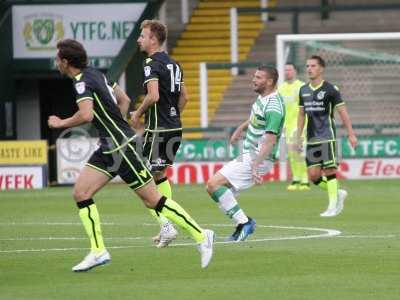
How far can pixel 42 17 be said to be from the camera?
35.4 m

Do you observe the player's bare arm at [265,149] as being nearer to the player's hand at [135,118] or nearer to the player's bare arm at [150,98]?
the player's bare arm at [150,98]

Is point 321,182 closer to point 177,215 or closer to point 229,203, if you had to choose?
point 229,203

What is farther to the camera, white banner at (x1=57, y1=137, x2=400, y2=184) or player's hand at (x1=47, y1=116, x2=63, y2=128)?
white banner at (x1=57, y1=137, x2=400, y2=184)

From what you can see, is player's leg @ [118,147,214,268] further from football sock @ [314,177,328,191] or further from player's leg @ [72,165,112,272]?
football sock @ [314,177,328,191]

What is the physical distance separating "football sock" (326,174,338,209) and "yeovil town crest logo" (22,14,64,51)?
1680cm

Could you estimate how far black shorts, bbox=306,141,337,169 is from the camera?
65.0 ft

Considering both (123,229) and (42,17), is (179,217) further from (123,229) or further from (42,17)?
(42,17)

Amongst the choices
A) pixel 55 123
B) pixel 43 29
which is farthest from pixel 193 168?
pixel 55 123

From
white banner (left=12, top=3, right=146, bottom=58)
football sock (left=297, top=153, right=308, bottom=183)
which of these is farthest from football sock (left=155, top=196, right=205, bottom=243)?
white banner (left=12, top=3, right=146, bottom=58)

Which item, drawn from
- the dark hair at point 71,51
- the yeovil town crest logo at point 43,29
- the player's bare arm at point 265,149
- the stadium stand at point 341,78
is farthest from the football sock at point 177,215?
the yeovil town crest logo at point 43,29

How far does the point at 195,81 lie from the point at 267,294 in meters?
24.7

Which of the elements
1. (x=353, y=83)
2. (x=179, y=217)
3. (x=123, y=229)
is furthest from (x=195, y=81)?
(x=179, y=217)

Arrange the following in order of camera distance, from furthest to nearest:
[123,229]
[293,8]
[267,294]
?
[293,8]
[123,229]
[267,294]

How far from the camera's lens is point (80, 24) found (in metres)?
35.3
